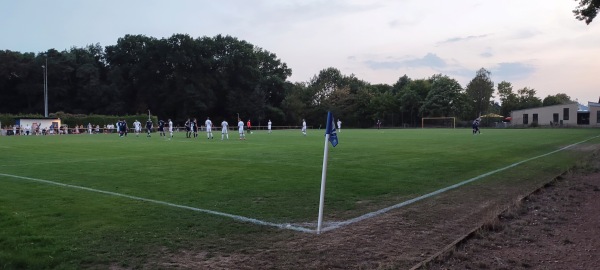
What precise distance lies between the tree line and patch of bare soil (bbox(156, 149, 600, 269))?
77.4 m

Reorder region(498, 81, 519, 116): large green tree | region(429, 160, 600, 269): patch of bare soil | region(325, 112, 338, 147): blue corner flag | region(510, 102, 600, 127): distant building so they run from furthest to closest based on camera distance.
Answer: region(498, 81, 519, 116): large green tree → region(510, 102, 600, 127): distant building → region(325, 112, 338, 147): blue corner flag → region(429, 160, 600, 269): patch of bare soil

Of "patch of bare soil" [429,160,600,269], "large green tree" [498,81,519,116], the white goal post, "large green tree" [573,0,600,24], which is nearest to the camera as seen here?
"patch of bare soil" [429,160,600,269]

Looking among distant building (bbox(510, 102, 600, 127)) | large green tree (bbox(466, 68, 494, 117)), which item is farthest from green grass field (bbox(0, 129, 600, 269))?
large green tree (bbox(466, 68, 494, 117))

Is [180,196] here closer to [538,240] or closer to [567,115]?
[538,240]

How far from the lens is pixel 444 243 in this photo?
6.37 meters

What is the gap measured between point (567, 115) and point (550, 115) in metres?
2.92

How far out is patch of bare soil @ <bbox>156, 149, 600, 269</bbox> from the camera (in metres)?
5.50

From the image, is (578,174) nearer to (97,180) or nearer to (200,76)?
(97,180)

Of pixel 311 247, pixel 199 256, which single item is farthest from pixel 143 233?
pixel 311 247

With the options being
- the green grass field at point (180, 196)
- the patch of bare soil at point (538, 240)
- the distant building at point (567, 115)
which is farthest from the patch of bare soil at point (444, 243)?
the distant building at point (567, 115)

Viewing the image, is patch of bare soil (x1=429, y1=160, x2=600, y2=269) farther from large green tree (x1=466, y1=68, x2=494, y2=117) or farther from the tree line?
large green tree (x1=466, y1=68, x2=494, y2=117)

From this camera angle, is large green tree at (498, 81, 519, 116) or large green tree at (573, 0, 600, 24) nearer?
large green tree at (573, 0, 600, 24)

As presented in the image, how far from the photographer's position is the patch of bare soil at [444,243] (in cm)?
550

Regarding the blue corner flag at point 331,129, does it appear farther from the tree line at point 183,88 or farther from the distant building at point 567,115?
the distant building at point 567,115
